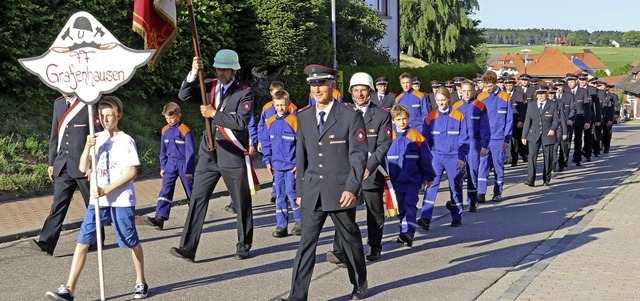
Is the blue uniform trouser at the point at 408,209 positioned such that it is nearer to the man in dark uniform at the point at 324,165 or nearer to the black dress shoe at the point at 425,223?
the black dress shoe at the point at 425,223

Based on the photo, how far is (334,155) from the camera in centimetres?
727

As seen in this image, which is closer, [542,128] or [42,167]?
[42,167]

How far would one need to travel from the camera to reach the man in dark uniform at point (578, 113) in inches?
813

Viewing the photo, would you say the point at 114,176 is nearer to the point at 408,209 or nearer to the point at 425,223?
the point at 408,209

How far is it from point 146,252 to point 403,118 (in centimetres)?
315

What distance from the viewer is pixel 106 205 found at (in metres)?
A: 7.39

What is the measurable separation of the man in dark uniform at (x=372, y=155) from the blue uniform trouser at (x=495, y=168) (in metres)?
4.74

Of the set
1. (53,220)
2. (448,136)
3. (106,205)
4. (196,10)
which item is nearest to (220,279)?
(106,205)

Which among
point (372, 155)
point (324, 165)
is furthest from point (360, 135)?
point (372, 155)

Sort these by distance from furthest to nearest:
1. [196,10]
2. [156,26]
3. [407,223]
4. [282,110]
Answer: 1. [196,10]
2. [282,110]
3. [407,223]
4. [156,26]

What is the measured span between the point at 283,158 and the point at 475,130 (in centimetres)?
351

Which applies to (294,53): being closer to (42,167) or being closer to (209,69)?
(209,69)

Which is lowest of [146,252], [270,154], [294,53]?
[146,252]

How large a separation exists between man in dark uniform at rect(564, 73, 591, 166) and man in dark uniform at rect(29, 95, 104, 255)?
1334 centimetres
